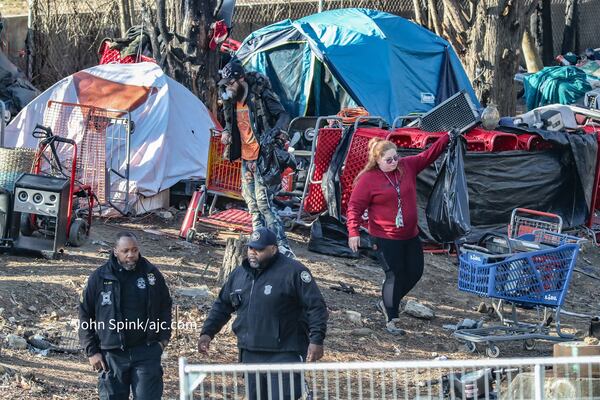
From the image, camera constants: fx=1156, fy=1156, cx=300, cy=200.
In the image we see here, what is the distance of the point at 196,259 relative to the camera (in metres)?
11.5

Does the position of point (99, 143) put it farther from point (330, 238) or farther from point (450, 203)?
point (450, 203)

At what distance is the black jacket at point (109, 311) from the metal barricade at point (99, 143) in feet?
19.3

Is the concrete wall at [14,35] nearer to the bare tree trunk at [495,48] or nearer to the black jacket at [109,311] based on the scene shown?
the bare tree trunk at [495,48]

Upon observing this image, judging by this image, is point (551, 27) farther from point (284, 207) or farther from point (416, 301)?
point (416, 301)

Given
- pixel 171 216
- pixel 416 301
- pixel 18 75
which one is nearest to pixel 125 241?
pixel 416 301

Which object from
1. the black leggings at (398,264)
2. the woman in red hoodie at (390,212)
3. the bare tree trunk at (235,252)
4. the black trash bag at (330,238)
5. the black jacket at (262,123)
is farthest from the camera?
the black trash bag at (330,238)

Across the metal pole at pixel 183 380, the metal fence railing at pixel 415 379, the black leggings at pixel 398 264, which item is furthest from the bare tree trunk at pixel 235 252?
the metal pole at pixel 183 380

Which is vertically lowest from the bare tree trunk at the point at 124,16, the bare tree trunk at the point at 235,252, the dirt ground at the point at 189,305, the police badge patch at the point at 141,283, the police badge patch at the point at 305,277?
the dirt ground at the point at 189,305

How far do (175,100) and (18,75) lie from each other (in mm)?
4307

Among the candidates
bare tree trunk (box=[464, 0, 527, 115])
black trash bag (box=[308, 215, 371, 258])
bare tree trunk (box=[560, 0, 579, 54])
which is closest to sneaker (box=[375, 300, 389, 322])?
black trash bag (box=[308, 215, 371, 258])

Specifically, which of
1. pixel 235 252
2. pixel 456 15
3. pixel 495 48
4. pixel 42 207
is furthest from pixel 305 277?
pixel 456 15

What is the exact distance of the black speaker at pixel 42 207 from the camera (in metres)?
10.7

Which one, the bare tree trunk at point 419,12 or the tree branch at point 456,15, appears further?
the bare tree trunk at point 419,12

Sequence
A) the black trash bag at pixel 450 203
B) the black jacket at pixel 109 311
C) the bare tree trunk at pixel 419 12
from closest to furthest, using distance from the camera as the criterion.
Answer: the black jacket at pixel 109 311 < the black trash bag at pixel 450 203 < the bare tree trunk at pixel 419 12
